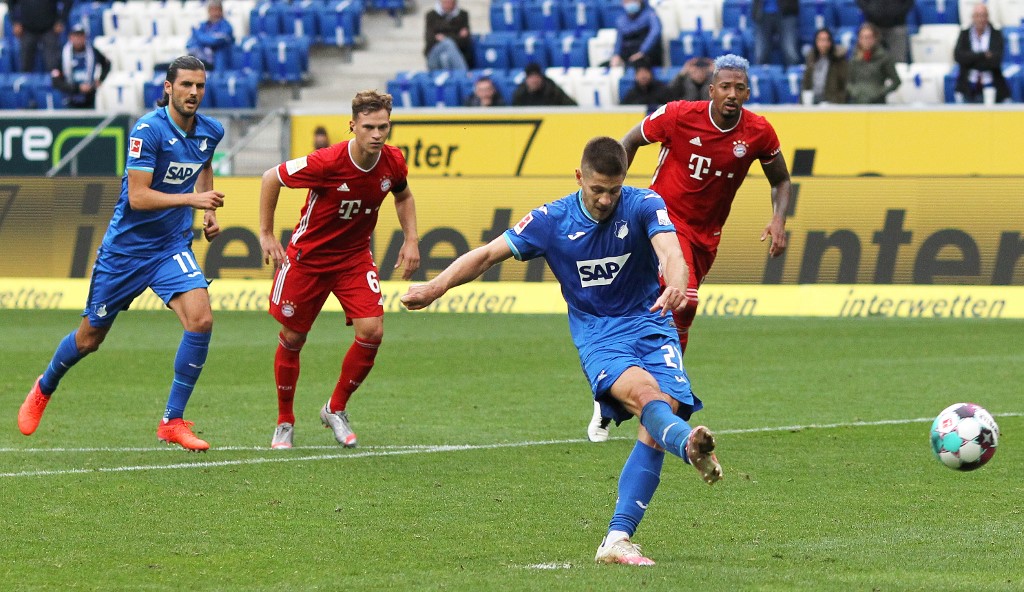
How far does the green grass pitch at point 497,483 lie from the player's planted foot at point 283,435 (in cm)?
16

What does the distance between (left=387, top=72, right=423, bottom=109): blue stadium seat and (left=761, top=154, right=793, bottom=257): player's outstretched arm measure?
12.8 m

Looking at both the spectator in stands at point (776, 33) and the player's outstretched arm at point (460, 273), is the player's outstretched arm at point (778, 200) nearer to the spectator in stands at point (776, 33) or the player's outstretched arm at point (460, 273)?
the player's outstretched arm at point (460, 273)

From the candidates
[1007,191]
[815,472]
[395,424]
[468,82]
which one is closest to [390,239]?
[468,82]

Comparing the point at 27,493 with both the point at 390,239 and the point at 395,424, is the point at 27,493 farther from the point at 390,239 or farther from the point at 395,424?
the point at 390,239

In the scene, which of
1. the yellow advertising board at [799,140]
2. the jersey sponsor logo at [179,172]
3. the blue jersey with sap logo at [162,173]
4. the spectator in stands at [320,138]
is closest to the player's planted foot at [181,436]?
the blue jersey with sap logo at [162,173]

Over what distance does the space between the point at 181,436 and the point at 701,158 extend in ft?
12.1

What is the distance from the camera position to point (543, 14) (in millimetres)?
24250

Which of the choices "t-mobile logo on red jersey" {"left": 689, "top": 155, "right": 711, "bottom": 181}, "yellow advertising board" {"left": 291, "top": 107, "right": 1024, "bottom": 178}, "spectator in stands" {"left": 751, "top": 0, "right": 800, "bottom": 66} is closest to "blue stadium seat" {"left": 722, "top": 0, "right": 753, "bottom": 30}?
"spectator in stands" {"left": 751, "top": 0, "right": 800, "bottom": 66}

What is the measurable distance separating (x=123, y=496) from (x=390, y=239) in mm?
11334

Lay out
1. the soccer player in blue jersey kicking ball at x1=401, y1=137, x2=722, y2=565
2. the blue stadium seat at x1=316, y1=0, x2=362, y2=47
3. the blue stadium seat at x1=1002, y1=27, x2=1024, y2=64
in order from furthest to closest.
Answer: the blue stadium seat at x1=316, y1=0, x2=362, y2=47 < the blue stadium seat at x1=1002, y1=27, x2=1024, y2=64 < the soccer player in blue jersey kicking ball at x1=401, y1=137, x2=722, y2=565

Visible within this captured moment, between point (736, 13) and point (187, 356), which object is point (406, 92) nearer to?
point (736, 13)

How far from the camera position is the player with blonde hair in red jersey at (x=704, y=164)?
406 inches

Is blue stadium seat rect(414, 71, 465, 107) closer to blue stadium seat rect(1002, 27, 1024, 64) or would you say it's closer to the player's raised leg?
blue stadium seat rect(1002, 27, 1024, 64)

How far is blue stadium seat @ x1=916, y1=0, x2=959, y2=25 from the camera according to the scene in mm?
22016
